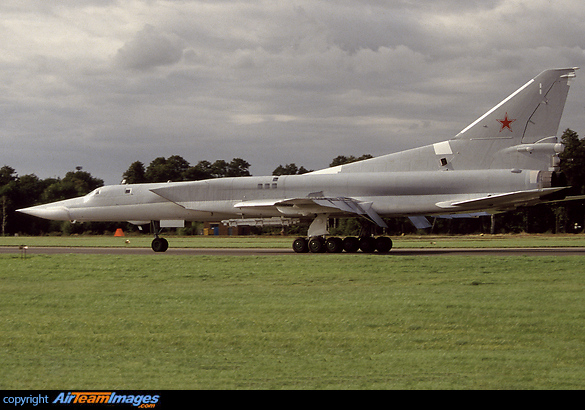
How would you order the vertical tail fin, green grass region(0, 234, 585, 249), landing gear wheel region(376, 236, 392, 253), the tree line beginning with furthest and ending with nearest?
the tree line
green grass region(0, 234, 585, 249)
landing gear wheel region(376, 236, 392, 253)
the vertical tail fin

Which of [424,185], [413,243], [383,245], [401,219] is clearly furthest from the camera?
[401,219]

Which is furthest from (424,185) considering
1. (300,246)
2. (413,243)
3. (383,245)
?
(413,243)

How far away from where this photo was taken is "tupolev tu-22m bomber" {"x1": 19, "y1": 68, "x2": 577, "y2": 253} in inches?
811

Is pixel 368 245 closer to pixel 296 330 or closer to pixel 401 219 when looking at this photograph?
pixel 296 330

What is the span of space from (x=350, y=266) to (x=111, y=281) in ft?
19.2

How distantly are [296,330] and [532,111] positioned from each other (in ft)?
53.1

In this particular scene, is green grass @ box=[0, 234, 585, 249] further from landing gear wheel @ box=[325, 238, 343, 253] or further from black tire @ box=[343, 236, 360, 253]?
landing gear wheel @ box=[325, 238, 343, 253]

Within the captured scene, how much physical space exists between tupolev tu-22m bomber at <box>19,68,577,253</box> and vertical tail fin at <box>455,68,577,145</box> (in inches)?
1.3

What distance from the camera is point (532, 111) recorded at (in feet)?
68.1

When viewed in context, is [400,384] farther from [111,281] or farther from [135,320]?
[111,281]

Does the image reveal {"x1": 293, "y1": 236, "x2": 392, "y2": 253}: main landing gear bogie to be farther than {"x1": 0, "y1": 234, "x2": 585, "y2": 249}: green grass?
No

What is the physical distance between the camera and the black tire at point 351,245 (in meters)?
22.8

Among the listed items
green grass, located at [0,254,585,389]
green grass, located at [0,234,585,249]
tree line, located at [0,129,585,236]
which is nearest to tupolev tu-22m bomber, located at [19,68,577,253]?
green grass, located at [0,234,585,249]
